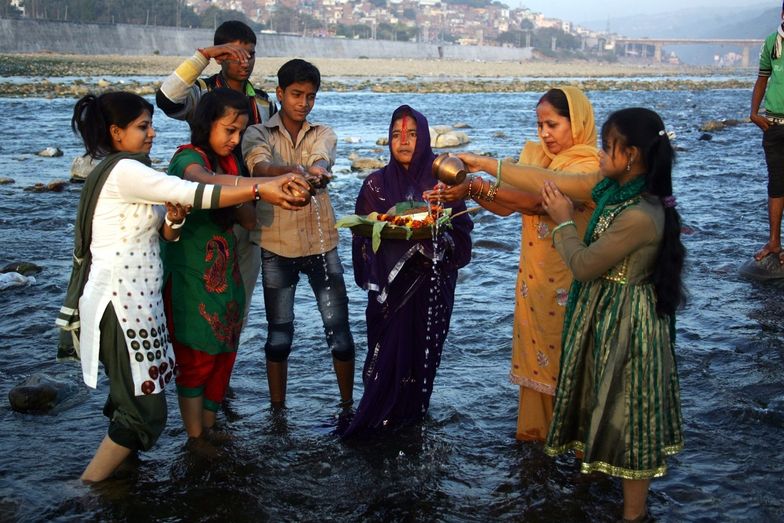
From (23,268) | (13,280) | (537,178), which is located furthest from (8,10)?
(537,178)

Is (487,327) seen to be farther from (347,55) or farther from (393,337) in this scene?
(347,55)

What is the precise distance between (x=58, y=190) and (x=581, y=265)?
982 centimetres

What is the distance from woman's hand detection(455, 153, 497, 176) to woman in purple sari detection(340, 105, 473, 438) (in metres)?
0.41

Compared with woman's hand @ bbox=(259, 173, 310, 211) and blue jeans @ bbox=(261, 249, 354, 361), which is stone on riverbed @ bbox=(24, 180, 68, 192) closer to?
blue jeans @ bbox=(261, 249, 354, 361)

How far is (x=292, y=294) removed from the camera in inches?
178

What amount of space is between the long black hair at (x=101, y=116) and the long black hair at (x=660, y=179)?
1944 millimetres

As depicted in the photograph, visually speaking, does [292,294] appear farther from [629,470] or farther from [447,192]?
[629,470]

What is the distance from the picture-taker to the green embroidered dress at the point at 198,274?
3.83 meters

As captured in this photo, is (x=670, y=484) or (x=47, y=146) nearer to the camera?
(x=670, y=484)

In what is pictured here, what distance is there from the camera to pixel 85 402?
486 cm

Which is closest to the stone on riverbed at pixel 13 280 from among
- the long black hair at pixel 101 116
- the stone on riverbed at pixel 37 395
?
the stone on riverbed at pixel 37 395

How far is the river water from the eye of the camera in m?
3.73

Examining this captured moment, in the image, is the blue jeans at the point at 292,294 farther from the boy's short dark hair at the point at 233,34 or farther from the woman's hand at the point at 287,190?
the boy's short dark hair at the point at 233,34

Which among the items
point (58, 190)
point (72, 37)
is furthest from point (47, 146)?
point (72, 37)
